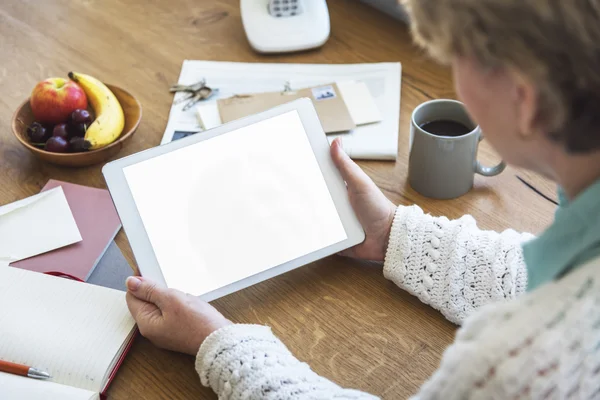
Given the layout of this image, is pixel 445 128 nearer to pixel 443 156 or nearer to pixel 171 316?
pixel 443 156

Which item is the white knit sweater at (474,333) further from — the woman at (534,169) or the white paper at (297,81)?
the white paper at (297,81)

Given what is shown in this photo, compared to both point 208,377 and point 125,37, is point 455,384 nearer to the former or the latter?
point 208,377

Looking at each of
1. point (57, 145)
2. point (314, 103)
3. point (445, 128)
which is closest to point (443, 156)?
point (445, 128)

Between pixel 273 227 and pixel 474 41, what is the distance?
445 millimetres

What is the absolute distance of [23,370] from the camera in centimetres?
78

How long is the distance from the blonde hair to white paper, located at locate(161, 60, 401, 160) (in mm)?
547

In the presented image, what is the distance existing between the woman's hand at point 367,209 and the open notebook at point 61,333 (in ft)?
1.05

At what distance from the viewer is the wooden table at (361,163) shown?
81 cm

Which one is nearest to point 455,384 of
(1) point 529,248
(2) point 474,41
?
(1) point 529,248

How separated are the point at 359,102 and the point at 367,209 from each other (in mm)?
284

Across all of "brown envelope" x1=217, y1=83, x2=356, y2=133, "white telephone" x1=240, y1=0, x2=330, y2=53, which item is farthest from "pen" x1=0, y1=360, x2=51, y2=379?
"white telephone" x1=240, y1=0, x2=330, y2=53

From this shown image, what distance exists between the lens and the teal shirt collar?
559mm

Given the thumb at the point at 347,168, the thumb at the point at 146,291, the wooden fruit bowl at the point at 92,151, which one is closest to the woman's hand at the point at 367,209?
the thumb at the point at 347,168

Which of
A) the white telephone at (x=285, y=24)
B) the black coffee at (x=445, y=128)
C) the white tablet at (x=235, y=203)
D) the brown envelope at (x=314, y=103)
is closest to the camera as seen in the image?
the white tablet at (x=235, y=203)
